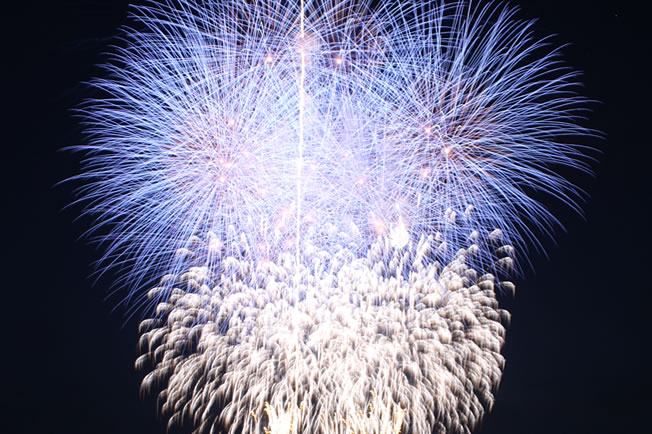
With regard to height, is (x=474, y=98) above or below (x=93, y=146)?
above

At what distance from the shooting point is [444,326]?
1087cm

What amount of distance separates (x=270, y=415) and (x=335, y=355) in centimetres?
220

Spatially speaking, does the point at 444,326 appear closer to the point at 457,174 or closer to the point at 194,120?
the point at 457,174

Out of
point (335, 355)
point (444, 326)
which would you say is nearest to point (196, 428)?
point (335, 355)

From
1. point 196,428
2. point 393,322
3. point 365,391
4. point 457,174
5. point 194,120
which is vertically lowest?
point 196,428

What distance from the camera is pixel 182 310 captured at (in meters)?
11.2

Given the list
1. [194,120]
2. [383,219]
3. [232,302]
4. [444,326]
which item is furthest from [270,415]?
[194,120]

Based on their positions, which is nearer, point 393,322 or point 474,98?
point 474,98

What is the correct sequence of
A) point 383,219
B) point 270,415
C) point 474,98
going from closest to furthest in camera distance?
point 474,98 → point 383,219 → point 270,415

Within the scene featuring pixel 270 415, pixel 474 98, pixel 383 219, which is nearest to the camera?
pixel 474 98

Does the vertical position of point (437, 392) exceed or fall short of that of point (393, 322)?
it falls short

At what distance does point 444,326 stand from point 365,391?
2.33 m

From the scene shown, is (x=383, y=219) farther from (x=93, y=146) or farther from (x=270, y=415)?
(x=93, y=146)

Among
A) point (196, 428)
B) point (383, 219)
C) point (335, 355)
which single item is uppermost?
point (383, 219)
